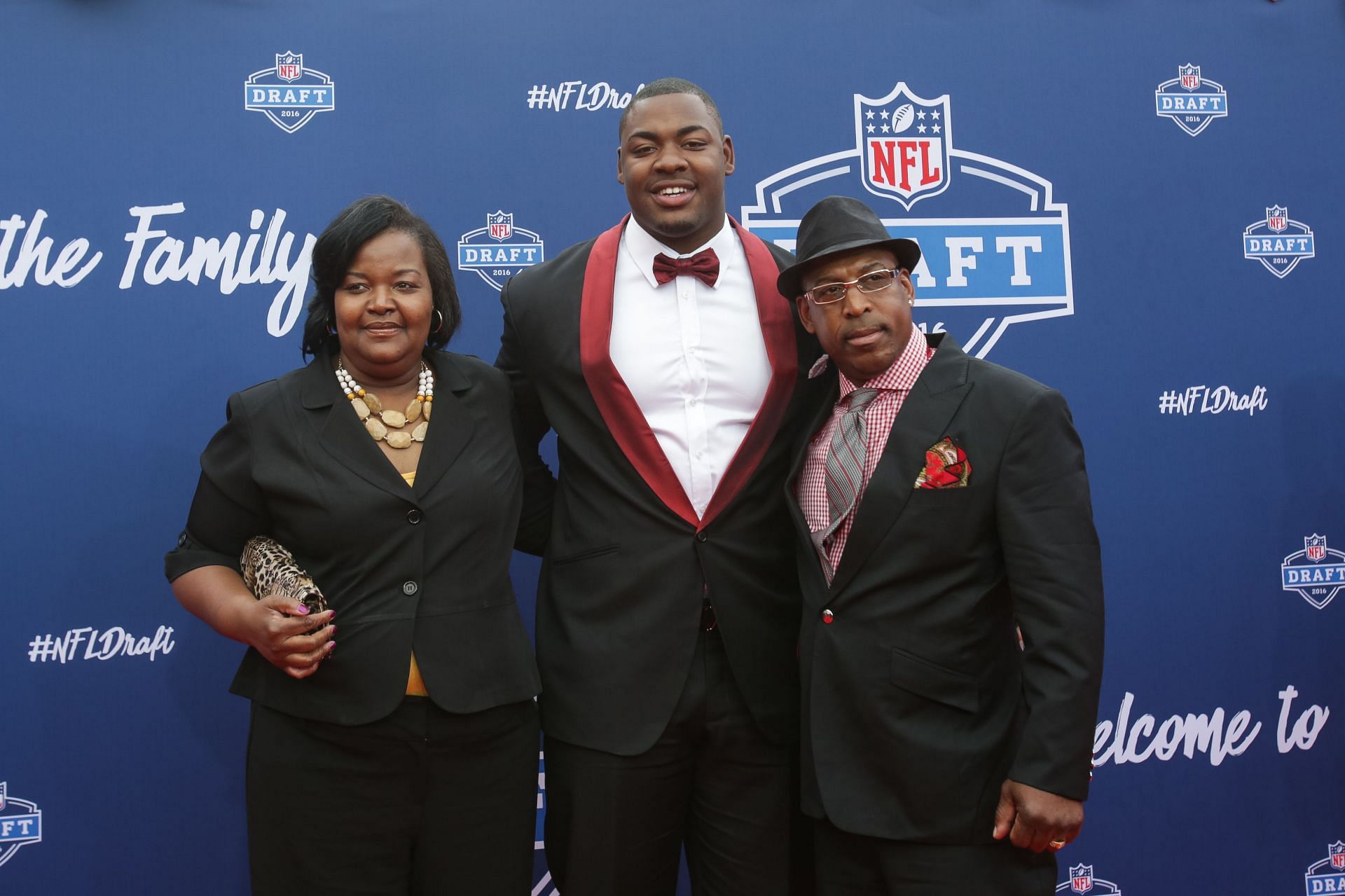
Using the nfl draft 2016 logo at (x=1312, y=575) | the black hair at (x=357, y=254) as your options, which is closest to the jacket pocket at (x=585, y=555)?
the black hair at (x=357, y=254)

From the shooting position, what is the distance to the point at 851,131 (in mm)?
2865

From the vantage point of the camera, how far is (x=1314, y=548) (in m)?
2.98

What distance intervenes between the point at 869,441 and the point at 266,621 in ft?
3.59

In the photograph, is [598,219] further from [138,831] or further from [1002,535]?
[138,831]

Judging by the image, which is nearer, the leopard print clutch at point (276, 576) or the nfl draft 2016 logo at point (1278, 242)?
the leopard print clutch at point (276, 576)

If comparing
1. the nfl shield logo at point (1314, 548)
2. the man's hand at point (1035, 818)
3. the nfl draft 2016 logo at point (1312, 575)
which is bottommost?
the man's hand at point (1035, 818)

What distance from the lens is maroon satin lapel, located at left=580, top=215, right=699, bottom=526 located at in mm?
1874

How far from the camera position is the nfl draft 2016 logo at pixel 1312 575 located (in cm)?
296

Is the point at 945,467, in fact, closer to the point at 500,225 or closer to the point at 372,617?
the point at 372,617

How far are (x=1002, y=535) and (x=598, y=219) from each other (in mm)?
1605

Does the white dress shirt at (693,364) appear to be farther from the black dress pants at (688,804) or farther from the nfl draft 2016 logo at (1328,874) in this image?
the nfl draft 2016 logo at (1328,874)

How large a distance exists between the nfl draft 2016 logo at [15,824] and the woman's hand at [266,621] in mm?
1341

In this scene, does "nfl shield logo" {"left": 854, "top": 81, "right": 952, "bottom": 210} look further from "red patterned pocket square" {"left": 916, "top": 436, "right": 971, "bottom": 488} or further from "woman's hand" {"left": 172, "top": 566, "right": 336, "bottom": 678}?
"woman's hand" {"left": 172, "top": 566, "right": 336, "bottom": 678}

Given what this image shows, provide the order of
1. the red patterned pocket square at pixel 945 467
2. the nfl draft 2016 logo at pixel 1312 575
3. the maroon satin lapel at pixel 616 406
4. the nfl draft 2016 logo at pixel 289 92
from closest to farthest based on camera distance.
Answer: the red patterned pocket square at pixel 945 467
the maroon satin lapel at pixel 616 406
the nfl draft 2016 logo at pixel 289 92
the nfl draft 2016 logo at pixel 1312 575
